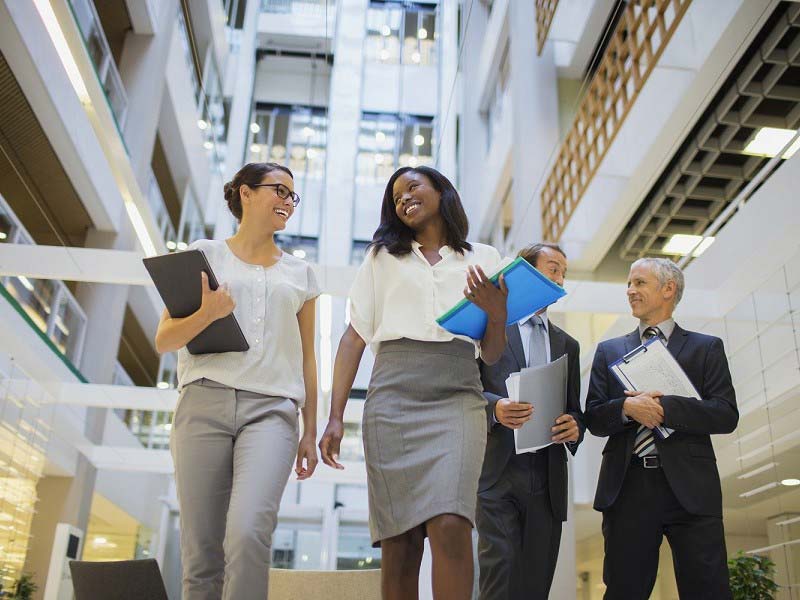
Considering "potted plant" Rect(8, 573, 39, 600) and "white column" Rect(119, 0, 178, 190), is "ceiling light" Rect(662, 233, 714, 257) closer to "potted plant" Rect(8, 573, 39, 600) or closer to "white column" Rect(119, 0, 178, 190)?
"white column" Rect(119, 0, 178, 190)

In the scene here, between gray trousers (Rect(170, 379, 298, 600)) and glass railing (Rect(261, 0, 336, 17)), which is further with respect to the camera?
glass railing (Rect(261, 0, 336, 17))

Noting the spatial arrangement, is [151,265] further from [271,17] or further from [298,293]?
[271,17]

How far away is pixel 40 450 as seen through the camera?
9930 millimetres

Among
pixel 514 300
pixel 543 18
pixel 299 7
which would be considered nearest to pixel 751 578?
pixel 514 300

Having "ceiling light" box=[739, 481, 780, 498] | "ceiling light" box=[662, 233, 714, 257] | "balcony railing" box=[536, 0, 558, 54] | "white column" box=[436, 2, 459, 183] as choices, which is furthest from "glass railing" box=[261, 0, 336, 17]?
"ceiling light" box=[739, 481, 780, 498]

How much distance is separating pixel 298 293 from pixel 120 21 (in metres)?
11.2

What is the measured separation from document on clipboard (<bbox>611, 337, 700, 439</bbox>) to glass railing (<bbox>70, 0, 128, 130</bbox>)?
19.6ft

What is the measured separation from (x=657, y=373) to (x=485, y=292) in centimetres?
113

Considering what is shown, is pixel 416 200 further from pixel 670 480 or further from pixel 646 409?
pixel 670 480

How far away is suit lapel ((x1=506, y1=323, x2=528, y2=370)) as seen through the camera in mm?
3068

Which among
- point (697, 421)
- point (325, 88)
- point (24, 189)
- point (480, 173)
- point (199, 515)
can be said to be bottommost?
point (199, 515)

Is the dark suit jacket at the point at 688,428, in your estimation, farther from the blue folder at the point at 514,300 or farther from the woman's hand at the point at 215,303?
the woman's hand at the point at 215,303

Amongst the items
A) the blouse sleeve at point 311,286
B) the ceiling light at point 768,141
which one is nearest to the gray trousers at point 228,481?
the blouse sleeve at point 311,286

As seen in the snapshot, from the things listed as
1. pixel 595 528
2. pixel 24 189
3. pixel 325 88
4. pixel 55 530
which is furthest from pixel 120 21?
pixel 595 528
